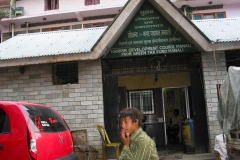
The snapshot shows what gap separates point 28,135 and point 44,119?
21.3 inches

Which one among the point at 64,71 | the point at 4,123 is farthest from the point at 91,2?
the point at 4,123

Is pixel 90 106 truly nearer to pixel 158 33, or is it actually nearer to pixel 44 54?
pixel 44 54

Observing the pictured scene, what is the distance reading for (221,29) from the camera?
27.4 feet

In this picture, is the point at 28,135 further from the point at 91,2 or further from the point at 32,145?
the point at 91,2

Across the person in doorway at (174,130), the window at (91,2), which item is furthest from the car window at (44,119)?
the window at (91,2)

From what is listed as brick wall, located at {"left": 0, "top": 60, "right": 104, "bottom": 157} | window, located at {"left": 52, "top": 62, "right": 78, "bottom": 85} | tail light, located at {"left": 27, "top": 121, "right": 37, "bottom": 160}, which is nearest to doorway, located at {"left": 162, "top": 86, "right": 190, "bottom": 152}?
brick wall, located at {"left": 0, "top": 60, "right": 104, "bottom": 157}

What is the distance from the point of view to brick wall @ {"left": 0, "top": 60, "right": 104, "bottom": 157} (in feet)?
24.3

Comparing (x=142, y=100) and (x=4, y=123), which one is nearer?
(x=4, y=123)

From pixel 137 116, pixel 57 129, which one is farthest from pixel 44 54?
pixel 137 116

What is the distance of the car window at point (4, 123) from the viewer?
3797 mm

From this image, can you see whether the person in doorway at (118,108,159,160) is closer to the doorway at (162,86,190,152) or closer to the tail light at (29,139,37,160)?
the tail light at (29,139,37,160)

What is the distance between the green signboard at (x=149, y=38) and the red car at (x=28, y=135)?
398 cm

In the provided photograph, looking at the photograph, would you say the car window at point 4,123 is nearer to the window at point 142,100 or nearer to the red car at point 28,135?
the red car at point 28,135

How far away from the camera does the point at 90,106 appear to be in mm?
7465
